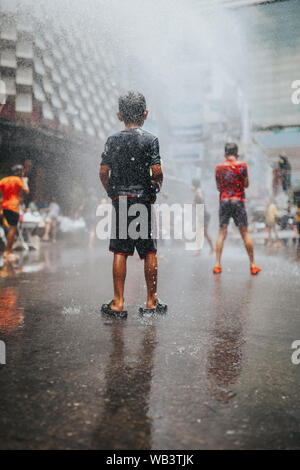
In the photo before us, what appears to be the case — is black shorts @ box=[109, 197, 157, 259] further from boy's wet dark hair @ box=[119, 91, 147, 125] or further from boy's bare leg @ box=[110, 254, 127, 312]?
boy's wet dark hair @ box=[119, 91, 147, 125]

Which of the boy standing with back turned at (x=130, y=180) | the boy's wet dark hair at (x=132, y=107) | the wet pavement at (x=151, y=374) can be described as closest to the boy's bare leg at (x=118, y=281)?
the boy standing with back turned at (x=130, y=180)

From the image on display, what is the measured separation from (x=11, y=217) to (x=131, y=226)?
555 centimetres

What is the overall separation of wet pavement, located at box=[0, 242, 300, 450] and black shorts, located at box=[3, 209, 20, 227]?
14.0ft

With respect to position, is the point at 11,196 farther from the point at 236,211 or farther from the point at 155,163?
the point at 155,163

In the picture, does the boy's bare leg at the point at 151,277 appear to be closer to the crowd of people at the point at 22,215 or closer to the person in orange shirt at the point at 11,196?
the crowd of people at the point at 22,215

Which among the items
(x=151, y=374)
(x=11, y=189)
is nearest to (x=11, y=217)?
(x=11, y=189)

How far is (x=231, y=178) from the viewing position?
20.1 feet

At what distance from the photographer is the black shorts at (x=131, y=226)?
3.53m

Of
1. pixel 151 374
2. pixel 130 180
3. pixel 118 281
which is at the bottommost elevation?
pixel 151 374

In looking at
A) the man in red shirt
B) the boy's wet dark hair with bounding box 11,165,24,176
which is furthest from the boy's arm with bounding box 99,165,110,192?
the boy's wet dark hair with bounding box 11,165,24,176

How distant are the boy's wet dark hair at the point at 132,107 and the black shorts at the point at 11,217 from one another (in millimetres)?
5463

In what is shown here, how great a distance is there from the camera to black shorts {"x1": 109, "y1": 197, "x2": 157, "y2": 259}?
3.53 m
